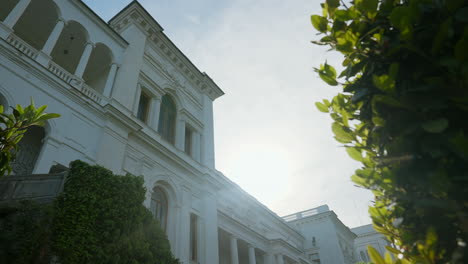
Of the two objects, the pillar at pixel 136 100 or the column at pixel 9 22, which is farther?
the pillar at pixel 136 100

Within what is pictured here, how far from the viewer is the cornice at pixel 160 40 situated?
46.7 feet

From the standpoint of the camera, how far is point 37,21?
12.0 metres

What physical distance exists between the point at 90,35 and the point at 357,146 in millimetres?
12516

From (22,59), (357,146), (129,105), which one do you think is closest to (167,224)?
(129,105)

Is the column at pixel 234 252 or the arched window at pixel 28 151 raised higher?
the arched window at pixel 28 151

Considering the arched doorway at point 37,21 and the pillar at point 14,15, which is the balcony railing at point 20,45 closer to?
the pillar at point 14,15

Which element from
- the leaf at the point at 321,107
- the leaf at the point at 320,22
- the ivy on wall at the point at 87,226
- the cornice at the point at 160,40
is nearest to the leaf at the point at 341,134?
the leaf at the point at 321,107

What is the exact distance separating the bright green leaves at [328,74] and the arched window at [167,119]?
1194 cm

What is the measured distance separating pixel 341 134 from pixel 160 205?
10.5 m

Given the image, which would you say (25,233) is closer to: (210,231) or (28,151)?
(28,151)

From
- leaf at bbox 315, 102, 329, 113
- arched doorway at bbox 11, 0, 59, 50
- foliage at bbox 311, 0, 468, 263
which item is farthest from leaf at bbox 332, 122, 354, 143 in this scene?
arched doorway at bbox 11, 0, 59, 50

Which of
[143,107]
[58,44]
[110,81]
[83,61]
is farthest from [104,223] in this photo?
[58,44]

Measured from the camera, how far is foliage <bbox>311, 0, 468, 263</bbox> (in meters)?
1.31

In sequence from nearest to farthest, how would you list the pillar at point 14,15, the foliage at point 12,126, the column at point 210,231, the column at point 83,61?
the foliage at point 12,126 < the pillar at point 14,15 < the column at point 83,61 < the column at point 210,231
